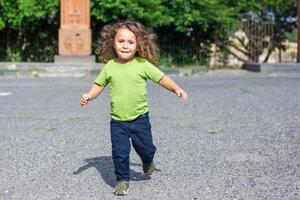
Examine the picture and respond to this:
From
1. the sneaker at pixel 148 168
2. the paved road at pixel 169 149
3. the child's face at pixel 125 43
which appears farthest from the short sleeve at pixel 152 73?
the paved road at pixel 169 149

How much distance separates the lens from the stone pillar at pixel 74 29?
1891 centimetres

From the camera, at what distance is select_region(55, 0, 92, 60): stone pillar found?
18.9 m

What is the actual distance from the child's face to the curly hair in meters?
0.03

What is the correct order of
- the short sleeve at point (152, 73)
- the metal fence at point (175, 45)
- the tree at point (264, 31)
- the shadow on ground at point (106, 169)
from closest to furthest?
the short sleeve at point (152, 73)
the shadow on ground at point (106, 169)
the metal fence at point (175, 45)
the tree at point (264, 31)

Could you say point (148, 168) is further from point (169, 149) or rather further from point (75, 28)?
point (75, 28)

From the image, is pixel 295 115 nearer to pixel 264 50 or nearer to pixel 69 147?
pixel 69 147

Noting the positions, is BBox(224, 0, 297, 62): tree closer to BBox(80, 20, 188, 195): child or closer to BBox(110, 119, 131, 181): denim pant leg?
BBox(80, 20, 188, 195): child

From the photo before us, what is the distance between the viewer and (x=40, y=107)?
9.91 m

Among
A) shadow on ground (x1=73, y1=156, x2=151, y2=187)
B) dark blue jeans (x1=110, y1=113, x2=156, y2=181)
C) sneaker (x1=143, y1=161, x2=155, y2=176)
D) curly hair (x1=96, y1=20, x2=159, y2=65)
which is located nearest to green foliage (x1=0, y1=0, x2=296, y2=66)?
shadow on ground (x1=73, y1=156, x2=151, y2=187)

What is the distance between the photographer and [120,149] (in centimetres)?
476

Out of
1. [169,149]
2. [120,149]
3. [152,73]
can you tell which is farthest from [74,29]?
[120,149]

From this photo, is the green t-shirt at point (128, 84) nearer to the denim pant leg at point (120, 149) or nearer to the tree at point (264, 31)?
the denim pant leg at point (120, 149)

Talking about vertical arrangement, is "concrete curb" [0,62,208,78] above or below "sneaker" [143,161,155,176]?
above

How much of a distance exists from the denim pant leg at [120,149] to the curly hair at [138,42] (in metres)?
0.56
